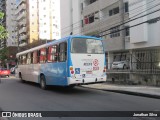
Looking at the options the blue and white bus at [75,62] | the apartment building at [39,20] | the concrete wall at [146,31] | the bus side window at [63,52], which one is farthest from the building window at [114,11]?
the apartment building at [39,20]

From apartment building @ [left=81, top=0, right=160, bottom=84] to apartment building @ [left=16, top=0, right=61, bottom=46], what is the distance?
177 ft

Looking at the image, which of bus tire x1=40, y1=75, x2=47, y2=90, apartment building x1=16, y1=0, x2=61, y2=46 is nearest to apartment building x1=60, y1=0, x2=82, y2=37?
bus tire x1=40, y1=75, x2=47, y2=90

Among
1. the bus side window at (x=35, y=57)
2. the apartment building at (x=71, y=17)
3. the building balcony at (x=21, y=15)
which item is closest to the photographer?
the bus side window at (x=35, y=57)

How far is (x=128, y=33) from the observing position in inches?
1448

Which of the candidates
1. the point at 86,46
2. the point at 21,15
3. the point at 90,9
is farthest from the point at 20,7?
the point at 86,46

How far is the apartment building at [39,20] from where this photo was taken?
10212 cm

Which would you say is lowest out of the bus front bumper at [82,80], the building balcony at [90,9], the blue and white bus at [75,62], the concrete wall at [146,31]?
the bus front bumper at [82,80]

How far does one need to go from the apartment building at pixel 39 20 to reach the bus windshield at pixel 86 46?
8431cm

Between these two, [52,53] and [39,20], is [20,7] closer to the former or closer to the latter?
[39,20]

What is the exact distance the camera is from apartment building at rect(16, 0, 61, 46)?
335 ft

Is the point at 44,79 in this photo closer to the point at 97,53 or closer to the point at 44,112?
the point at 97,53

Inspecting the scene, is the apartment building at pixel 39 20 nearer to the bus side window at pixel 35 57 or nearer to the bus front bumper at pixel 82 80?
the bus side window at pixel 35 57

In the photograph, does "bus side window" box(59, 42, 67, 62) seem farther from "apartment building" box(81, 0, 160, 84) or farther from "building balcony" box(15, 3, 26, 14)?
"building balcony" box(15, 3, 26, 14)

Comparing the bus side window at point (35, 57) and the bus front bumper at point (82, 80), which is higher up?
the bus side window at point (35, 57)
